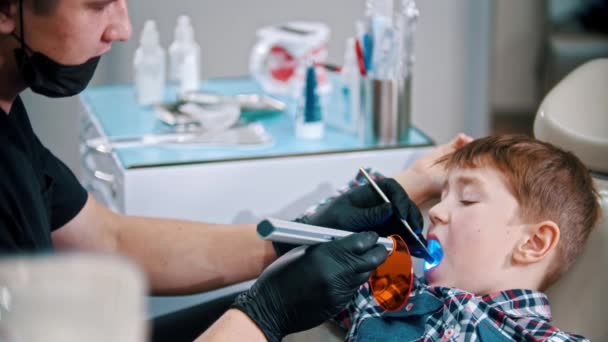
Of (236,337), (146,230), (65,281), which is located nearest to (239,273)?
(146,230)

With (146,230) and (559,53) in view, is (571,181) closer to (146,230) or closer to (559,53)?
(146,230)

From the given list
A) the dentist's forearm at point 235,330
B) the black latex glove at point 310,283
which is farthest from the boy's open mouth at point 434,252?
the dentist's forearm at point 235,330

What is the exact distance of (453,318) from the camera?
4.09 ft

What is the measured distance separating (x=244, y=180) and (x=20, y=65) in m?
0.71

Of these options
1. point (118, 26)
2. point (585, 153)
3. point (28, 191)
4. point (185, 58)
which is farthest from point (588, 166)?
point (185, 58)

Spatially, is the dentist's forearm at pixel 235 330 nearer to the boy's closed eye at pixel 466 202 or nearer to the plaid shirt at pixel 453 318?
the plaid shirt at pixel 453 318

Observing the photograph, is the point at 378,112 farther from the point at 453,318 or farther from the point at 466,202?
the point at 453,318

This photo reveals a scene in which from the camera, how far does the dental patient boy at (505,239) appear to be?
4.21 ft

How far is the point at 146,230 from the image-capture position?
149 cm

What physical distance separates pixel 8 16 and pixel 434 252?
2.41 ft

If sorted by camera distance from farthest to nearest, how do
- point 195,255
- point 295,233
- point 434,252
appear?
point 195,255 < point 434,252 < point 295,233

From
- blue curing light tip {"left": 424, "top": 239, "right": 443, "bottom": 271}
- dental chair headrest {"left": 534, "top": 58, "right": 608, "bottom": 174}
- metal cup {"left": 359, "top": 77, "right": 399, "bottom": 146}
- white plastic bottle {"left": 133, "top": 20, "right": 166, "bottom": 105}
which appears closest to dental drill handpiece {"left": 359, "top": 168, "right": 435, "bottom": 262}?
blue curing light tip {"left": 424, "top": 239, "right": 443, "bottom": 271}

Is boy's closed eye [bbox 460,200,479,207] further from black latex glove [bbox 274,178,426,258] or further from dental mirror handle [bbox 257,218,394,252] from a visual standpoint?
dental mirror handle [bbox 257,218,394,252]

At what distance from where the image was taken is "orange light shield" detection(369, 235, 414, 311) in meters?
1.26
